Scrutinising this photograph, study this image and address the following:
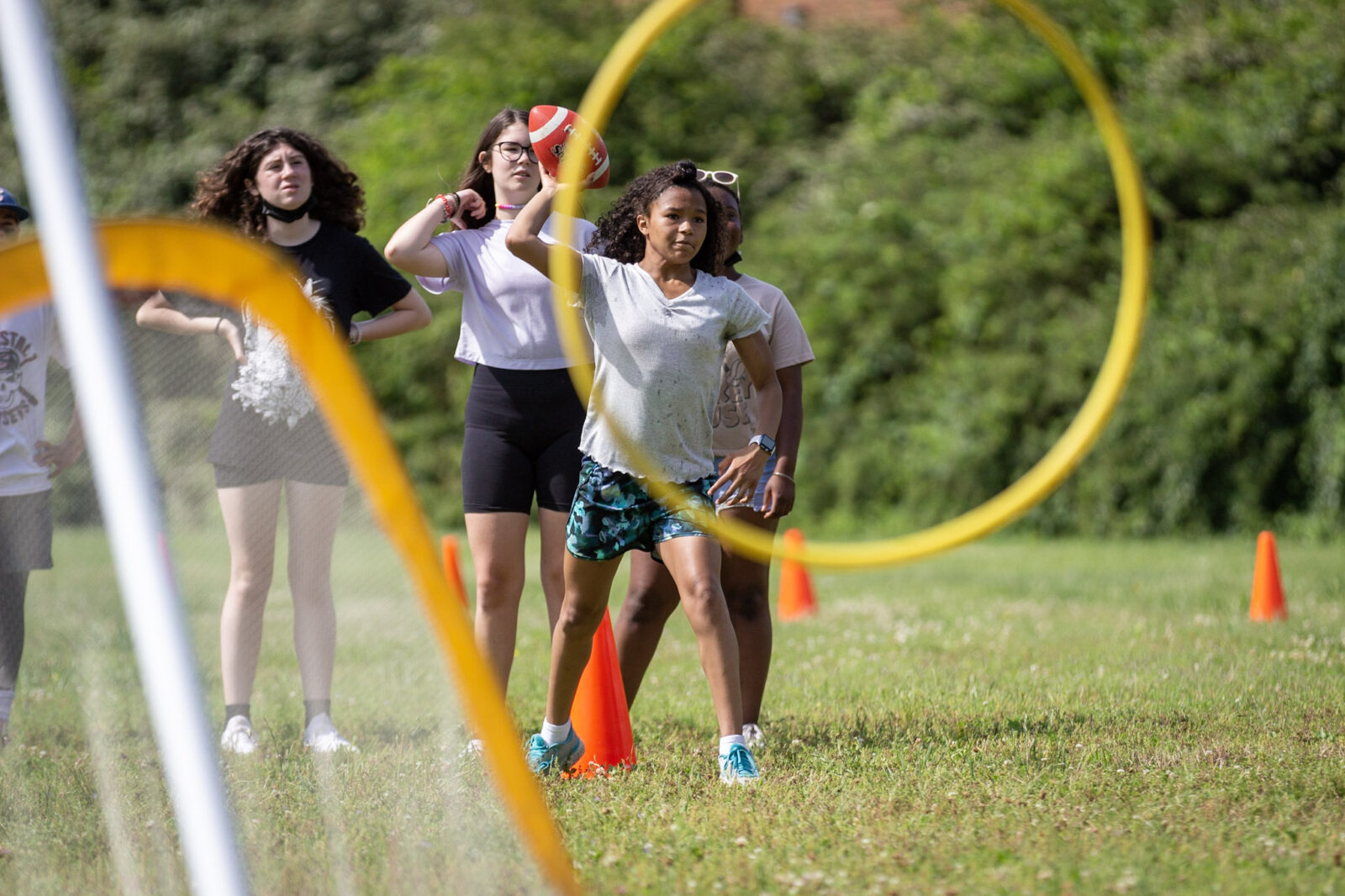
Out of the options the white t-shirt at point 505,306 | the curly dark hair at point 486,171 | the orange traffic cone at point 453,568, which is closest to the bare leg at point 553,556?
the white t-shirt at point 505,306

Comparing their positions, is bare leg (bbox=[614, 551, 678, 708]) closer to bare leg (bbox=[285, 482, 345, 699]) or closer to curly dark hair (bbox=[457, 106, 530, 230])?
bare leg (bbox=[285, 482, 345, 699])

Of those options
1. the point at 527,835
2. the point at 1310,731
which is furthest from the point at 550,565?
the point at 1310,731

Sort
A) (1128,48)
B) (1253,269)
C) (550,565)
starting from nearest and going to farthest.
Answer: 1. (550,565)
2. (1253,269)
3. (1128,48)

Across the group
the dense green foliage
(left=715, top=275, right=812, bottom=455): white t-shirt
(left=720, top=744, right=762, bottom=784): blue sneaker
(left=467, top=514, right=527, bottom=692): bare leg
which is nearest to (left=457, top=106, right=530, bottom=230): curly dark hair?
(left=715, top=275, right=812, bottom=455): white t-shirt

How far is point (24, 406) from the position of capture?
14.2 ft

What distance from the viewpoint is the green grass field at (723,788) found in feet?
10.9

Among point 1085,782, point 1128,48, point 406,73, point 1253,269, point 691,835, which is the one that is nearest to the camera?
point 691,835

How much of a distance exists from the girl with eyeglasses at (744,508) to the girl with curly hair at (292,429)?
108 centimetres

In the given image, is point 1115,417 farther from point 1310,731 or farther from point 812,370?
point 1310,731

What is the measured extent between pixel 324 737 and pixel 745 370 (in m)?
1.87

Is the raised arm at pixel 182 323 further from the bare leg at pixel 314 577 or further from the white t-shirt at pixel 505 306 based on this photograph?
the white t-shirt at pixel 505 306

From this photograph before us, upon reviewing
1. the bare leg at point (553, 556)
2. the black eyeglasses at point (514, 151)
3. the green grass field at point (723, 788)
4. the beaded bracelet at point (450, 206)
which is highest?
the black eyeglasses at point (514, 151)

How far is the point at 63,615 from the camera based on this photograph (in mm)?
4727

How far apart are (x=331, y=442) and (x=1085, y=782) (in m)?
2.49
